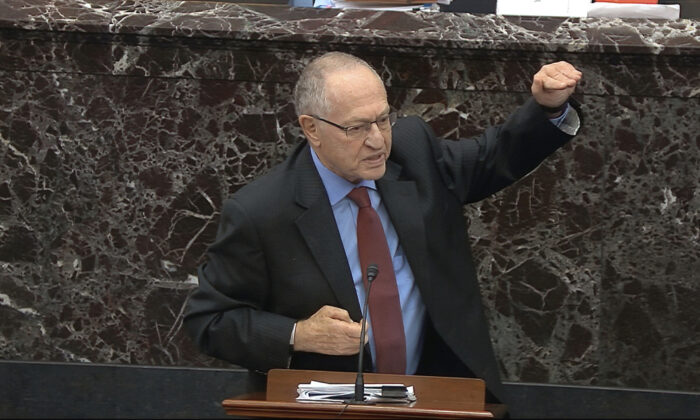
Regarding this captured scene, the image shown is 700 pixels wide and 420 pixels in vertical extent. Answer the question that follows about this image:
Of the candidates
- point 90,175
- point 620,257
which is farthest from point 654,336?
point 90,175

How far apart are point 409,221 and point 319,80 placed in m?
0.44

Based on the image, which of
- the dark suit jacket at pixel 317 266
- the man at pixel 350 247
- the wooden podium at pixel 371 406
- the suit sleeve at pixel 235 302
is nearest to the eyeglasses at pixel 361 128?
the man at pixel 350 247

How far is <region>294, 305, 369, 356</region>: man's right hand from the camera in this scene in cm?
311

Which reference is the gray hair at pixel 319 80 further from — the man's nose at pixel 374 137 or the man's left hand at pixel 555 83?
the man's left hand at pixel 555 83

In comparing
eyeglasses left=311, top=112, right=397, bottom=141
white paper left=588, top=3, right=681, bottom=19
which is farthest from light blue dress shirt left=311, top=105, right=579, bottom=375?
white paper left=588, top=3, right=681, bottom=19

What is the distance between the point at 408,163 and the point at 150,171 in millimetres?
1256

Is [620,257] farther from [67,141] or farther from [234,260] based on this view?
[67,141]

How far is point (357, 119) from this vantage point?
336cm

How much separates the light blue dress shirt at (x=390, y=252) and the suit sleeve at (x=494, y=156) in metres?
0.22

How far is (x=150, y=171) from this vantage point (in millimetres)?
4418

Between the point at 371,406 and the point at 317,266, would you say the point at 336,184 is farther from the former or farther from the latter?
the point at 371,406

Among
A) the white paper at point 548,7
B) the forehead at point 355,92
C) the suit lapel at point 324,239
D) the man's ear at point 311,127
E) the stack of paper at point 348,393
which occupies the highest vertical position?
the white paper at point 548,7

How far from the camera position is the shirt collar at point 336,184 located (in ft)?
11.3

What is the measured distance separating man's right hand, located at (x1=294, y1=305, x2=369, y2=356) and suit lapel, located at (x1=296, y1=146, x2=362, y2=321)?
5.0 inches
